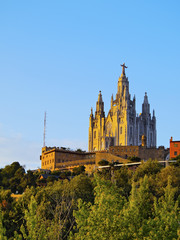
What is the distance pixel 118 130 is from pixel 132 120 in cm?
556

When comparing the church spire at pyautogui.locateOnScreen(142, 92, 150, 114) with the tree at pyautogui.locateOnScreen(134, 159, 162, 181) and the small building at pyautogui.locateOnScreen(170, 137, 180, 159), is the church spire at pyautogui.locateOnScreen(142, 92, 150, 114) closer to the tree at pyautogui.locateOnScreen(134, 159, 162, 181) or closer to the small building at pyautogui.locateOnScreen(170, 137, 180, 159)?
the small building at pyautogui.locateOnScreen(170, 137, 180, 159)

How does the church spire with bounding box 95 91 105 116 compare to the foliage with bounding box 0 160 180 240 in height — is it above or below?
above

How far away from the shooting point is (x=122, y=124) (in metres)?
135

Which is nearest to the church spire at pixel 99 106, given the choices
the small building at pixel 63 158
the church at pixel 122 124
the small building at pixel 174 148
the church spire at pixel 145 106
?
the church at pixel 122 124

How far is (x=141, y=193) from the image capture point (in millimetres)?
44062

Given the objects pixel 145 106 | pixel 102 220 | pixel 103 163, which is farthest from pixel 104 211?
pixel 145 106

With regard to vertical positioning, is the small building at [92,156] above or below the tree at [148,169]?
above

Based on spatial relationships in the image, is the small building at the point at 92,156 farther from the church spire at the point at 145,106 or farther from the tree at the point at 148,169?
the church spire at the point at 145,106

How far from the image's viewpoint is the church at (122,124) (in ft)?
442

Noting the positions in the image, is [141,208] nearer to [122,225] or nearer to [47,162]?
[122,225]

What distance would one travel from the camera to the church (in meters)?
135

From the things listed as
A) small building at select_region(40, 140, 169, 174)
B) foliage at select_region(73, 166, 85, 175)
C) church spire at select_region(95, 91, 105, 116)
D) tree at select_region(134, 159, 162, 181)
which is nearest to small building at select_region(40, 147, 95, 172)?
small building at select_region(40, 140, 169, 174)

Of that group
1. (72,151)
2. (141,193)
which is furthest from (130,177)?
(72,151)

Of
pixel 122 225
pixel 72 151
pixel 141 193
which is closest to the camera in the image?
pixel 122 225
